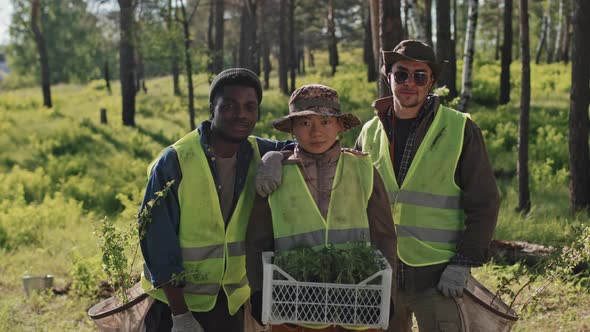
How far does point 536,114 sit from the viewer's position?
17.0 m

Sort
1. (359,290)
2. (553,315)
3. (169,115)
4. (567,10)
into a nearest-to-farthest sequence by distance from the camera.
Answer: (359,290) < (553,315) < (169,115) < (567,10)

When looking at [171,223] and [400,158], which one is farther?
[400,158]

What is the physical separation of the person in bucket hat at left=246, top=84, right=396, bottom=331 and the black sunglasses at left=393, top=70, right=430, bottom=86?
665 millimetres

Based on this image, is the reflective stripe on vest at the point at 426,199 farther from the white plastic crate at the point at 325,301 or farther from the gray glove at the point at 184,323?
the gray glove at the point at 184,323

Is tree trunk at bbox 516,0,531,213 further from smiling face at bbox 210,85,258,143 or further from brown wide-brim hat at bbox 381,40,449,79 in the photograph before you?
smiling face at bbox 210,85,258,143

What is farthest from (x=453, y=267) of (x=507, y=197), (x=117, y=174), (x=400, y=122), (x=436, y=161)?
(x=117, y=174)

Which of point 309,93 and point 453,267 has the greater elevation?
point 309,93

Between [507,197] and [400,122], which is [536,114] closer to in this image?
[507,197]

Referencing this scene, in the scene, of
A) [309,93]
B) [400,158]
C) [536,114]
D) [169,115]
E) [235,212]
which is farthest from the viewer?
[169,115]

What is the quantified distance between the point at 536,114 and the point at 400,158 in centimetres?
1437

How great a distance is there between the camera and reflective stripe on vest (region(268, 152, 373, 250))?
3.20m

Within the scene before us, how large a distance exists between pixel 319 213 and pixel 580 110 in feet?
25.1

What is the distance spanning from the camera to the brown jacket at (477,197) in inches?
141

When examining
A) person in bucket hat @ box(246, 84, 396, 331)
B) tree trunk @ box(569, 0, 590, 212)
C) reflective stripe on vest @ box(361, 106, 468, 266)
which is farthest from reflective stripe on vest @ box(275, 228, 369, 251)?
tree trunk @ box(569, 0, 590, 212)
